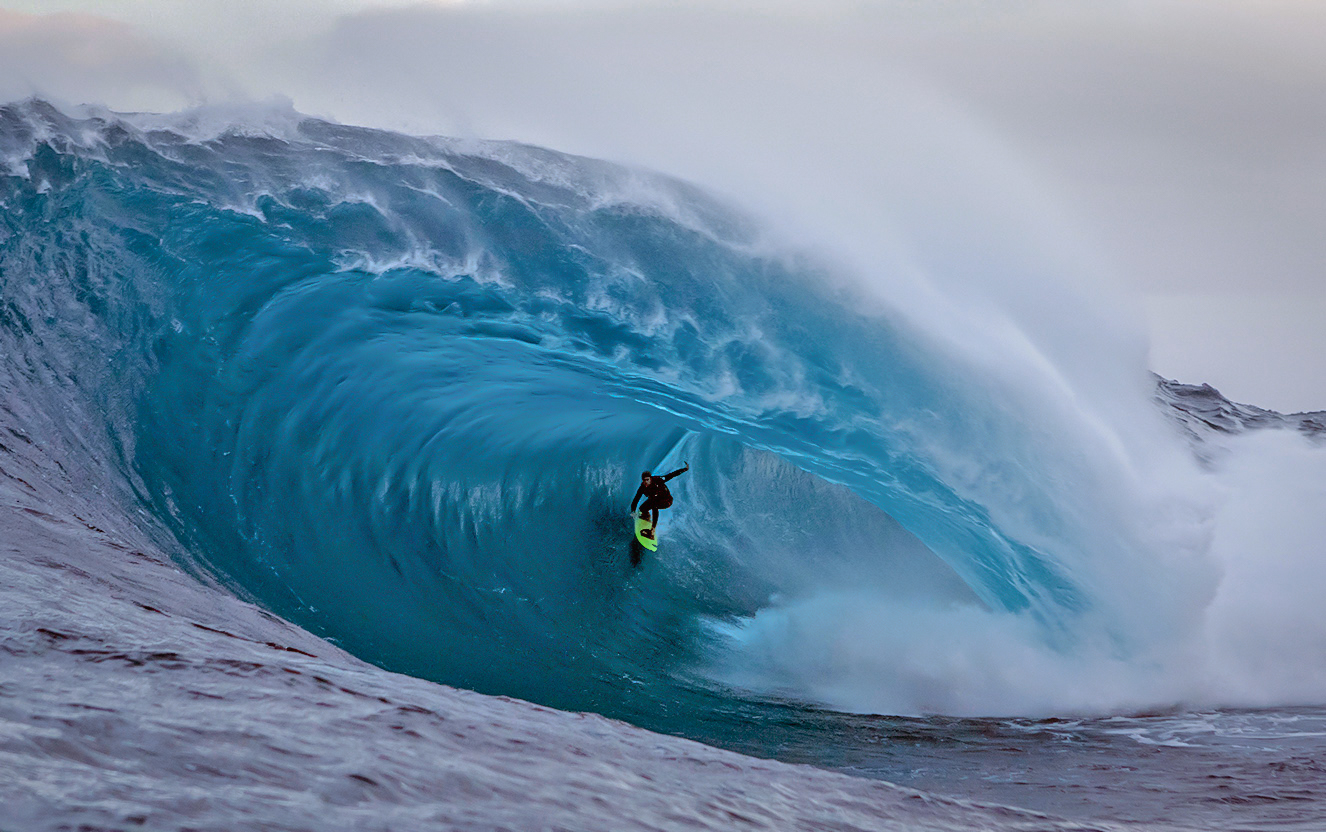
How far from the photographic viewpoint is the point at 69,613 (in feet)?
7.68

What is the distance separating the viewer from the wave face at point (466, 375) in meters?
6.64

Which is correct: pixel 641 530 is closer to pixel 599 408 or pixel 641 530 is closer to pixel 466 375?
pixel 599 408

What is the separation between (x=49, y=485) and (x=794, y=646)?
19.8 ft

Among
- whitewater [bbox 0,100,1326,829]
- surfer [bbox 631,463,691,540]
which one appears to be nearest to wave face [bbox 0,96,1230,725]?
whitewater [bbox 0,100,1326,829]

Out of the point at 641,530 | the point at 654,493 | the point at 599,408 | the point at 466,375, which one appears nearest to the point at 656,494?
the point at 654,493

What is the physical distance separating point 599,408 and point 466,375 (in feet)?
5.16

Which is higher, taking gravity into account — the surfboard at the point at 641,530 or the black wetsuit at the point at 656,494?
the black wetsuit at the point at 656,494

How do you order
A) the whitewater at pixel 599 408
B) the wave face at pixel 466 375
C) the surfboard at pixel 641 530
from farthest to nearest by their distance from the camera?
the surfboard at pixel 641 530
the wave face at pixel 466 375
the whitewater at pixel 599 408

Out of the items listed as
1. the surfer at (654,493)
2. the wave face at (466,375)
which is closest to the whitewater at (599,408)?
the wave face at (466,375)

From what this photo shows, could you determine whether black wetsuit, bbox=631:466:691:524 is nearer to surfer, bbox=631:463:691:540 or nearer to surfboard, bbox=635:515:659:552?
surfer, bbox=631:463:691:540

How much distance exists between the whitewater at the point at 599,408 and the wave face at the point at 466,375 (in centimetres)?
3

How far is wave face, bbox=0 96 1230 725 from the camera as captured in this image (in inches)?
261

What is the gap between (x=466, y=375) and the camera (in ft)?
27.2

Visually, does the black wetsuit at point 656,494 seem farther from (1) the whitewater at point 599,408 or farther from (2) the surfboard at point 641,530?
(1) the whitewater at point 599,408
